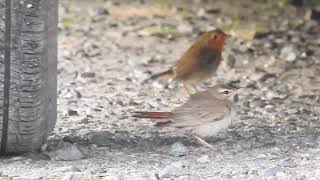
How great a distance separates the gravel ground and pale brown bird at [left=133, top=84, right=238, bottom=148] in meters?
0.08

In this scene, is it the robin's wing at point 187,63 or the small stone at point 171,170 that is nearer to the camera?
the small stone at point 171,170

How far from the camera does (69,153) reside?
4086mm

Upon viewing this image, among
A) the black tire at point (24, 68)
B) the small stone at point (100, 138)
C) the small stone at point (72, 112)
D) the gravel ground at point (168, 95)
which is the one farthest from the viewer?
the small stone at point (72, 112)

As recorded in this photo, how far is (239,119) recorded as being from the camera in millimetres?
5020

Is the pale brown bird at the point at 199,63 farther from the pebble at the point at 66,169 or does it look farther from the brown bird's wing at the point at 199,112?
the pebble at the point at 66,169

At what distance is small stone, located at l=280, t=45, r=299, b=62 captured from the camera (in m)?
6.48

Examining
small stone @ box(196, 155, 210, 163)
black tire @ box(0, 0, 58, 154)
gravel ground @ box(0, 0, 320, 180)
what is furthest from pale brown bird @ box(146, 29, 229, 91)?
black tire @ box(0, 0, 58, 154)

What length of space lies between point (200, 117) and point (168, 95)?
A: 1217mm

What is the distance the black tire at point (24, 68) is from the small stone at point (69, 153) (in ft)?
0.65

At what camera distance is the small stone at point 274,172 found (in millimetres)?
3811

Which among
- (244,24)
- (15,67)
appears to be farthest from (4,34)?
(244,24)

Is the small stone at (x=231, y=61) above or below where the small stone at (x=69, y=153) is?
above

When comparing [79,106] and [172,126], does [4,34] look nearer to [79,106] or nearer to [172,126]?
[172,126]

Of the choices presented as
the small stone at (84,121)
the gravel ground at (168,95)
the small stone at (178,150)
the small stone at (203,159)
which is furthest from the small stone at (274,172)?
the small stone at (84,121)
